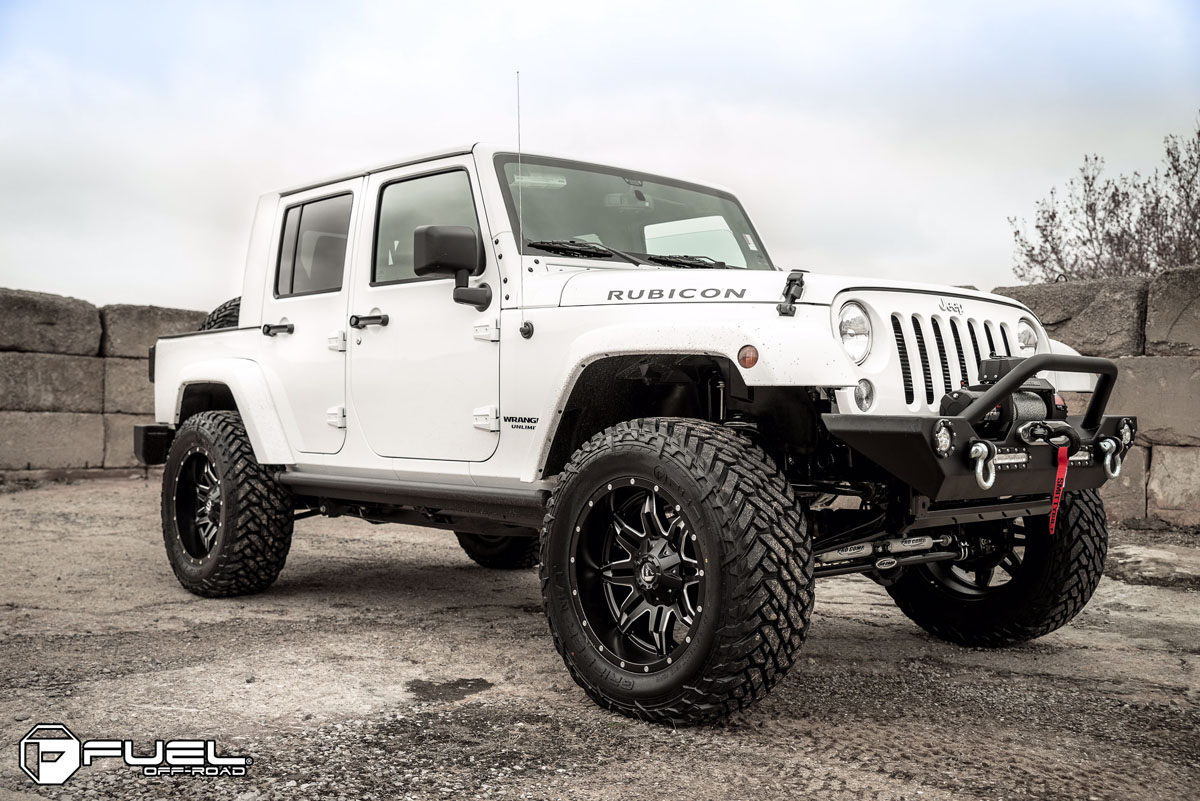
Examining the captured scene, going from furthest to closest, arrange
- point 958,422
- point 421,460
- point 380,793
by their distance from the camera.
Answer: point 421,460
point 958,422
point 380,793

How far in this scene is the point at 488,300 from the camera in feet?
13.8

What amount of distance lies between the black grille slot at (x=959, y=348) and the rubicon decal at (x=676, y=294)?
0.81 m

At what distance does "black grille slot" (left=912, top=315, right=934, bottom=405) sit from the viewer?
3.51m

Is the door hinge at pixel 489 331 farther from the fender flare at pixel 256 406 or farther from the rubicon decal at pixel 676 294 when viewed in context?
the fender flare at pixel 256 406

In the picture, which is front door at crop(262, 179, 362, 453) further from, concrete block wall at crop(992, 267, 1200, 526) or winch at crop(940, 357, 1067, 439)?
concrete block wall at crop(992, 267, 1200, 526)

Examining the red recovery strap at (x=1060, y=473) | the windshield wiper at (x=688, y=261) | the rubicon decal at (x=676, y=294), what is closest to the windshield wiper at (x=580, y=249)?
the windshield wiper at (x=688, y=261)

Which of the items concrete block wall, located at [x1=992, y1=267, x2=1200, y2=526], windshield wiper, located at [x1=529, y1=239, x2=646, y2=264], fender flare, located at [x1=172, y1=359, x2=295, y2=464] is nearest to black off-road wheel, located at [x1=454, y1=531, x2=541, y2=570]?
fender flare, located at [x1=172, y1=359, x2=295, y2=464]

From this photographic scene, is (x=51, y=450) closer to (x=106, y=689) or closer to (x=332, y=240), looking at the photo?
(x=332, y=240)

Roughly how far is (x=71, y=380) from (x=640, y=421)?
976cm

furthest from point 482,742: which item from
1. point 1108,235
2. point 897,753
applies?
point 1108,235

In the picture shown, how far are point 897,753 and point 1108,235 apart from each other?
46.2 feet

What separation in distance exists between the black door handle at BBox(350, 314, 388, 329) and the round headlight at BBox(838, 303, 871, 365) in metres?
2.16

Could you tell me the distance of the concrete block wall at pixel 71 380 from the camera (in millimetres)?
11102

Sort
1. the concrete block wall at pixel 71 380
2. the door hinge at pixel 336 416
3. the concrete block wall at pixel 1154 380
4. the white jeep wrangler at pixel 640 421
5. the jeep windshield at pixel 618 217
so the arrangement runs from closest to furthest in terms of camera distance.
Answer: the white jeep wrangler at pixel 640 421
the jeep windshield at pixel 618 217
the door hinge at pixel 336 416
the concrete block wall at pixel 1154 380
the concrete block wall at pixel 71 380
